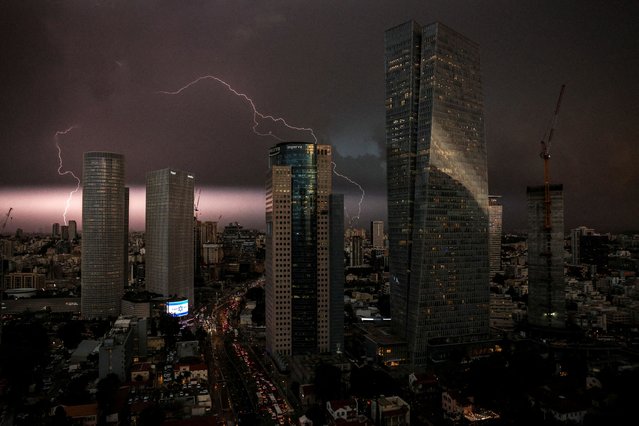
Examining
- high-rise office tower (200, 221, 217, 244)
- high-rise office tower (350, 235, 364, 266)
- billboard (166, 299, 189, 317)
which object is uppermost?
high-rise office tower (200, 221, 217, 244)

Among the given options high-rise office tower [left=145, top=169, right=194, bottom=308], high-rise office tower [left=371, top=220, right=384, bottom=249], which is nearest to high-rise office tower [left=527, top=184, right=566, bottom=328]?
high-rise office tower [left=145, top=169, right=194, bottom=308]

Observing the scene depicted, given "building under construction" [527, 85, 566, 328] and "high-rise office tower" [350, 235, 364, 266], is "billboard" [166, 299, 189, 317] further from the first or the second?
"high-rise office tower" [350, 235, 364, 266]

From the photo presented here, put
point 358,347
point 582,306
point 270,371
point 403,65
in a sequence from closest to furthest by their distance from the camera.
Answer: point 270,371 < point 403,65 < point 358,347 < point 582,306

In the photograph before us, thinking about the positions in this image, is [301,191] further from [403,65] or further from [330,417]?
[330,417]

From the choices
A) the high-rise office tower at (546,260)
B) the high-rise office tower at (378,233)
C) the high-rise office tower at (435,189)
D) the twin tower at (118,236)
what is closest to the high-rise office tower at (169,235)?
the twin tower at (118,236)

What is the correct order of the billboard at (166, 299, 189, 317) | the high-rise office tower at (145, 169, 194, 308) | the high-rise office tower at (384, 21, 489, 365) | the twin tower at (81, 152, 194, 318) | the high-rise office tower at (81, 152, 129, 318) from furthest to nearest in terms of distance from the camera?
the high-rise office tower at (145, 169, 194, 308)
the twin tower at (81, 152, 194, 318)
the high-rise office tower at (81, 152, 129, 318)
the billboard at (166, 299, 189, 317)
the high-rise office tower at (384, 21, 489, 365)

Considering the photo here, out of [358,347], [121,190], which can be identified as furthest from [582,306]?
[121,190]

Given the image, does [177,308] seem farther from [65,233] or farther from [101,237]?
[65,233]
